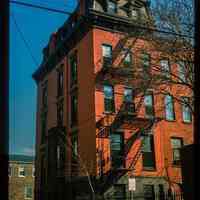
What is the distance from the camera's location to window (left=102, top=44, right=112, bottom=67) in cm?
2525

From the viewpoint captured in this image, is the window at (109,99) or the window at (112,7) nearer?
the window at (109,99)

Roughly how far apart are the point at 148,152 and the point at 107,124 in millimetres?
3505

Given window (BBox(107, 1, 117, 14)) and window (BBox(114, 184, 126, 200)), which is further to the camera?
window (BBox(107, 1, 117, 14))

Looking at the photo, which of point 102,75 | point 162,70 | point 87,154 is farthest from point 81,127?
point 162,70

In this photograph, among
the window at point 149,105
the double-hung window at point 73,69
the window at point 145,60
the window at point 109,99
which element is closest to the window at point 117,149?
the window at point 109,99

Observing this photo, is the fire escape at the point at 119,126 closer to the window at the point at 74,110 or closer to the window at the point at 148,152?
the window at the point at 148,152

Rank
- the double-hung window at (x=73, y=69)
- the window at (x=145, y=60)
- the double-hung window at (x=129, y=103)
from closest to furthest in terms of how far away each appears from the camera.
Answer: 1. the window at (x=145, y=60)
2. the double-hung window at (x=129, y=103)
3. the double-hung window at (x=73, y=69)

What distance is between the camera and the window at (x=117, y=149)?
23.5 m

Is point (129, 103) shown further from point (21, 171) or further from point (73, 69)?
point (21, 171)

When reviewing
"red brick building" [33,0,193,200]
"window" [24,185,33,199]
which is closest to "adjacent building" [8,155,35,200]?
"window" [24,185,33,199]

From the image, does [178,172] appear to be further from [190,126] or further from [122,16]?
[122,16]

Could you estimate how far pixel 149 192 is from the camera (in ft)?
78.3

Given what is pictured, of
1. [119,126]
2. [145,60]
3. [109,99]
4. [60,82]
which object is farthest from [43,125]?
[145,60]

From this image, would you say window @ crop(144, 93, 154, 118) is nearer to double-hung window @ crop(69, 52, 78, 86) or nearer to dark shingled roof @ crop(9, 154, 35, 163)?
double-hung window @ crop(69, 52, 78, 86)
